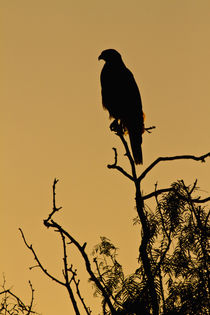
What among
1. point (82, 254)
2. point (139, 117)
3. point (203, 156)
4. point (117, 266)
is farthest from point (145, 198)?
point (139, 117)

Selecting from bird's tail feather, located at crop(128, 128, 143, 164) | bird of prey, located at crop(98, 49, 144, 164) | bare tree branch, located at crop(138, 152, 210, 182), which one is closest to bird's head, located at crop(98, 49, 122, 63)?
bird of prey, located at crop(98, 49, 144, 164)

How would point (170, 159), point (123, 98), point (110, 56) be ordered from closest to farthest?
point (170, 159) → point (123, 98) → point (110, 56)

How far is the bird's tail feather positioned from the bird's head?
1.67 metres

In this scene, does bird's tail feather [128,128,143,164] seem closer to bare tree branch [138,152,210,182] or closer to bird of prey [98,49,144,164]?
bird of prey [98,49,144,164]

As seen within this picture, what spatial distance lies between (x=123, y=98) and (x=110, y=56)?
3.92ft

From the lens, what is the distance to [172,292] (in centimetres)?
589

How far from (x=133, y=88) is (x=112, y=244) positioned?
8.74 feet

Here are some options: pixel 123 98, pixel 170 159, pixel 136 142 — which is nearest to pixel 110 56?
pixel 123 98

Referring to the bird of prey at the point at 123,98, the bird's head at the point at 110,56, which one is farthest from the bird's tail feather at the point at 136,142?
the bird's head at the point at 110,56

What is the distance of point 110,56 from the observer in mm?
9258

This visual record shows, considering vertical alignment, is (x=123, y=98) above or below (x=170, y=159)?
above

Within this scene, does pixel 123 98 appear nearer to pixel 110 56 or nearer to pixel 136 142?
pixel 136 142

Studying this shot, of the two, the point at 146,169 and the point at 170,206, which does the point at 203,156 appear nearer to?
the point at 146,169

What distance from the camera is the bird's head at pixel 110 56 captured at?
921cm
